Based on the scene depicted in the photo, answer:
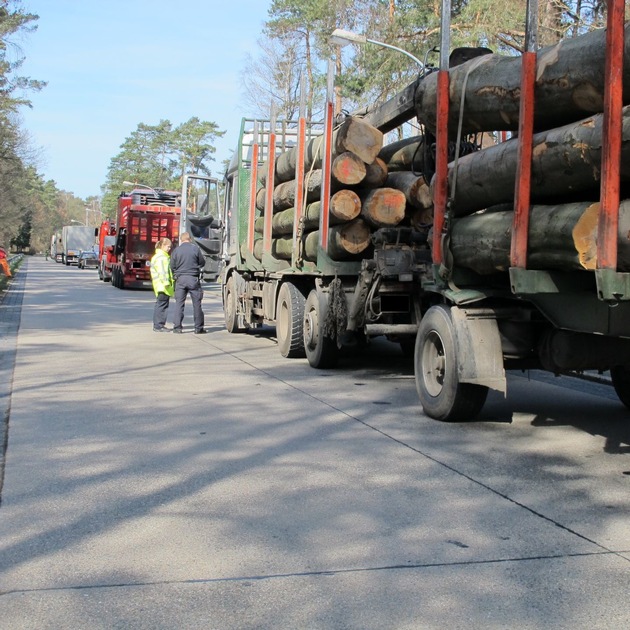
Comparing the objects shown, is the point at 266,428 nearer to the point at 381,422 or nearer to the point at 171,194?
the point at 381,422

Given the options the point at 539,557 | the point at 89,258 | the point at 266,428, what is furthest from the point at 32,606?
the point at 89,258

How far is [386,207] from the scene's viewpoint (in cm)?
1011

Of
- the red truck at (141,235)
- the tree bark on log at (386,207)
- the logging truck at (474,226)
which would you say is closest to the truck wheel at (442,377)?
the logging truck at (474,226)

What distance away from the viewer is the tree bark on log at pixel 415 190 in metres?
10.0

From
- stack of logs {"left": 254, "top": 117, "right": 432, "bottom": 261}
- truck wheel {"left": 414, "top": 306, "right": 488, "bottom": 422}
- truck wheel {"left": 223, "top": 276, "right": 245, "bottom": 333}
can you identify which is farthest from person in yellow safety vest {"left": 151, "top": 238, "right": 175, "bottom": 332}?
truck wheel {"left": 414, "top": 306, "right": 488, "bottom": 422}

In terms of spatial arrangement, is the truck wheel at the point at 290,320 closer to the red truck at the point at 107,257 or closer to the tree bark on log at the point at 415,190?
the tree bark on log at the point at 415,190

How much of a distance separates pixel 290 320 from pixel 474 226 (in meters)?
4.93

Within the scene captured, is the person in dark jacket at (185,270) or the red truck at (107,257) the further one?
the red truck at (107,257)

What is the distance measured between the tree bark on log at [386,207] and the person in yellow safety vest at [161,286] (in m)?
7.11

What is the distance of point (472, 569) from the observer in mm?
4301

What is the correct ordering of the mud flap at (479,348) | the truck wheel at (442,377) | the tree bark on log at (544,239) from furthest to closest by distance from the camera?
the truck wheel at (442,377)
the mud flap at (479,348)
the tree bark on log at (544,239)

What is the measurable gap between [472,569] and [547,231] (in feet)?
8.50

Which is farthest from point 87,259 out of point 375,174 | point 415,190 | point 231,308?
point 415,190

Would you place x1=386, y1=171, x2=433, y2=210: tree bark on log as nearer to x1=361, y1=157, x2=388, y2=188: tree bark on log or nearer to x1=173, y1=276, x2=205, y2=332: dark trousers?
x1=361, y1=157, x2=388, y2=188: tree bark on log
